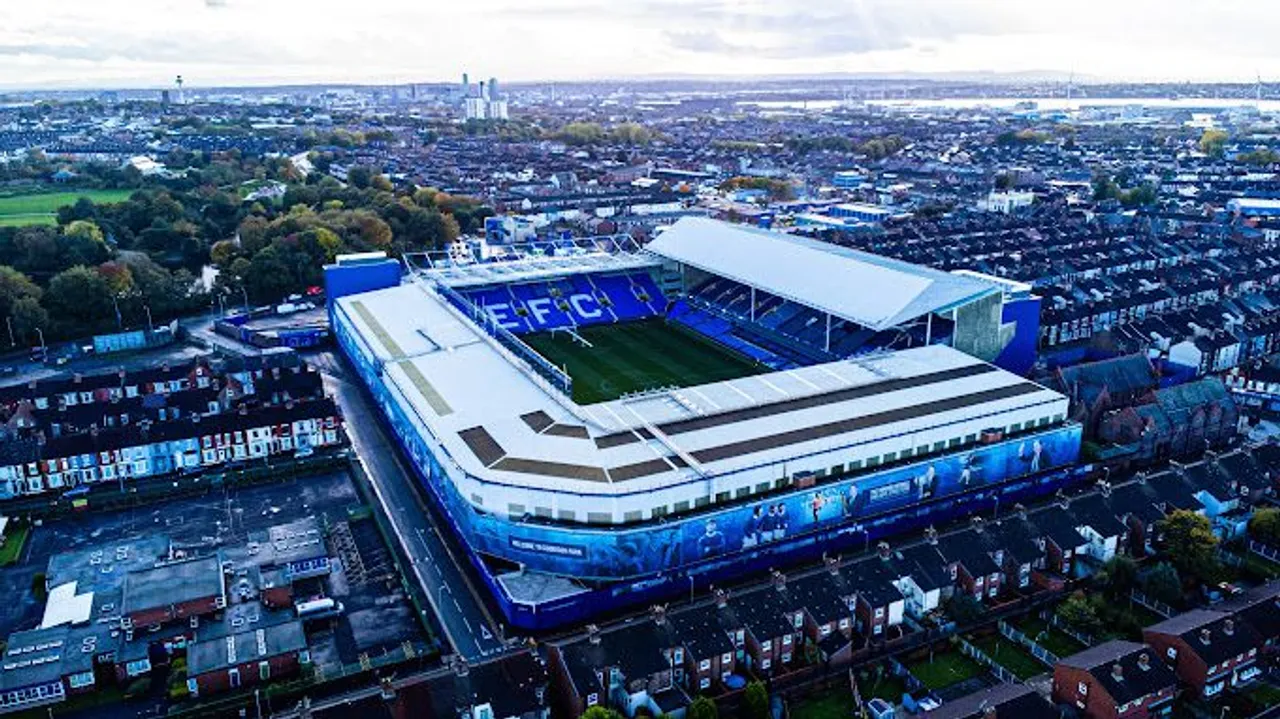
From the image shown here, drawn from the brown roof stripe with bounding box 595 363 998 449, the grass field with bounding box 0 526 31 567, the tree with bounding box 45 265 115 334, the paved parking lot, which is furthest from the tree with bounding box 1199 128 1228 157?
the grass field with bounding box 0 526 31 567

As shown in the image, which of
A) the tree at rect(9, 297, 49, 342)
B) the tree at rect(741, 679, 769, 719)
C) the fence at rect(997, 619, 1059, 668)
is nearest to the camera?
the tree at rect(741, 679, 769, 719)

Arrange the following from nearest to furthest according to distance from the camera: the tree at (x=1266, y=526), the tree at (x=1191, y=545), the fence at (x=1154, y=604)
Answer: the fence at (x=1154, y=604) < the tree at (x=1191, y=545) < the tree at (x=1266, y=526)

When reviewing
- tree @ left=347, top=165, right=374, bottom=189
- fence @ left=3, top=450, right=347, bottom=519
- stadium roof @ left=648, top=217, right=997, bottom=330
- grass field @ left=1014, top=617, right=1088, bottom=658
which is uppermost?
tree @ left=347, top=165, right=374, bottom=189

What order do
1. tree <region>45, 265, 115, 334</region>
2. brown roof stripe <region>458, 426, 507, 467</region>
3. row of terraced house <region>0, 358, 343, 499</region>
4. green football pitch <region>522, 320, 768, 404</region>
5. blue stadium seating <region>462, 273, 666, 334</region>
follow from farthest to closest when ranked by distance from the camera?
tree <region>45, 265, 115, 334</region> → blue stadium seating <region>462, 273, 666, 334</region> → green football pitch <region>522, 320, 768, 404</region> → row of terraced house <region>0, 358, 343, 499</region> → brown roof stripe <region>458, 426, 507, 467</region>

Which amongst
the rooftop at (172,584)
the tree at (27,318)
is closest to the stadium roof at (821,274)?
the rooftop at (172,584)

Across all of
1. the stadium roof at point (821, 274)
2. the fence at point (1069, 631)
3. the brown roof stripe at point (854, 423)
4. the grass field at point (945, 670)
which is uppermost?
the stadium roof at point (821, 274)

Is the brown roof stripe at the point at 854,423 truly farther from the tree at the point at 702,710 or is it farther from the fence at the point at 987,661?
the tree at the point at 702,710

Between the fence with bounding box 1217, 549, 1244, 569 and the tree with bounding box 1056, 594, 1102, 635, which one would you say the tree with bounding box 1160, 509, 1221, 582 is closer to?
the fence with bounding box 1217, 549, 1244, 569

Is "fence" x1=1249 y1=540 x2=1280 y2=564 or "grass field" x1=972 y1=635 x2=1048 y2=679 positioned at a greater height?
"fence" x1=1249 y1=540 x2=1280 y2=564
